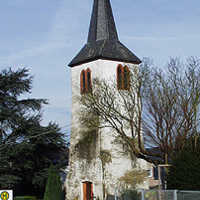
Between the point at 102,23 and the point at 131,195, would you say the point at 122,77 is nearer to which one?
the point at 102,23

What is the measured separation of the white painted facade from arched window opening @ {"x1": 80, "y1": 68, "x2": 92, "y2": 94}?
37cm

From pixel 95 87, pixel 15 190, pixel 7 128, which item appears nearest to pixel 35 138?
pixel 7 128

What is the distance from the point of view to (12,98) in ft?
106

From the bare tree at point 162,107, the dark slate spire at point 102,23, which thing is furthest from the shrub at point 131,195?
the dark slate spire at point 102,23

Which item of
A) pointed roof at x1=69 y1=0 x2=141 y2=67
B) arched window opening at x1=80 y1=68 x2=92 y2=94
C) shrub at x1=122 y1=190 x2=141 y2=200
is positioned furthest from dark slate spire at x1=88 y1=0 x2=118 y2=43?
shrub at x1=122 y1=190 x2=141 y2=200

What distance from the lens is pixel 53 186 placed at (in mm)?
31531

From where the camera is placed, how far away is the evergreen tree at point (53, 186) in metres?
31.2

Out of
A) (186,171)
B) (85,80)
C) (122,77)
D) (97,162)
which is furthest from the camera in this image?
(85,80)

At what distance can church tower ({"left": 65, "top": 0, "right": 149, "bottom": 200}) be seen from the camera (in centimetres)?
3009

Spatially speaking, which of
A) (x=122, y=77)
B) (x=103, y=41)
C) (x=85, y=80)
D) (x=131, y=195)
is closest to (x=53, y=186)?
(x=85, y=80)

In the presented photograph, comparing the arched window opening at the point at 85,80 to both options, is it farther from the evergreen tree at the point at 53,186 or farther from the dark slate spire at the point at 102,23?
the evergreen tree at the point at 53,186

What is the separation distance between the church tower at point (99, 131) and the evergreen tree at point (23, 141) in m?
2.28

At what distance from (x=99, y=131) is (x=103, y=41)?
7.03m

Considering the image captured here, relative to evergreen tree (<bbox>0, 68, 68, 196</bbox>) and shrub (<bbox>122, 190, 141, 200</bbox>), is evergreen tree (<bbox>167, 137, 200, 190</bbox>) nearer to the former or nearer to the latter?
shrub (<bbox>122, 190, 141, 200</bbox>)
